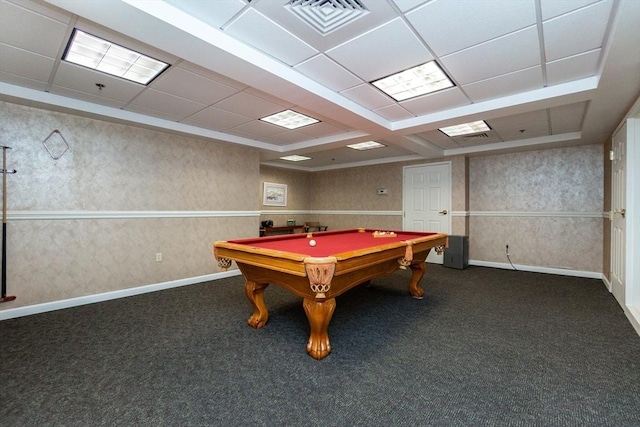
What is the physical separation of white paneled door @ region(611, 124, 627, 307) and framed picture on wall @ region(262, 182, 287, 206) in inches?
247

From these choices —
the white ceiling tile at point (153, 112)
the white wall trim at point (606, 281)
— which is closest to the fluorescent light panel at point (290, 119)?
the white ceiling tile at point (153, 112)

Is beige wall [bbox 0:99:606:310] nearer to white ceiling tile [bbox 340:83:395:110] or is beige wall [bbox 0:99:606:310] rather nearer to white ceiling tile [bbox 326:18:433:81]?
white ceiling tile [bbox 340:83:395:110]

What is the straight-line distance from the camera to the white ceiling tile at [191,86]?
8.68 feet

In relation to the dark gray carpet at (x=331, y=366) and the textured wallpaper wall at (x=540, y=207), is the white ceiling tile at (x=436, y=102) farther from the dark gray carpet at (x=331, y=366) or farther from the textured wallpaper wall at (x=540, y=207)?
the textured wallpaper wall at (x=540, y=207)

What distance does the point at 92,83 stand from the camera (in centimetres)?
280

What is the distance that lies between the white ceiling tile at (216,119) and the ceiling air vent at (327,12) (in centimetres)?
199

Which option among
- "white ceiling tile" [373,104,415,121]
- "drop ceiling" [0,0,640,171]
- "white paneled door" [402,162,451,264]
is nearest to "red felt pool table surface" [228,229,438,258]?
"drop ceiling" [0,0,640,171]

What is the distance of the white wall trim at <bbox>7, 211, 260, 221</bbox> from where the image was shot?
3152mm

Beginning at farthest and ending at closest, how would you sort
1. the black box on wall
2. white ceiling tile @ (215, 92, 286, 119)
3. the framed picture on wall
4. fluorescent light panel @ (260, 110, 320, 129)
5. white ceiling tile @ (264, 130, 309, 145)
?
the framed picture on wall
the black box on wall
white ceiling tile @ (264, 130, 309, 145)
fluorescent light panel @ (260, 110, 320, 129)
white ceiling tile @ (215, 92, 286, 119)

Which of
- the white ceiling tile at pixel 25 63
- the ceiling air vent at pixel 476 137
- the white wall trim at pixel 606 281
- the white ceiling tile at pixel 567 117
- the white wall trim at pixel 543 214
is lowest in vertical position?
the white wall trim at pixel 606 281

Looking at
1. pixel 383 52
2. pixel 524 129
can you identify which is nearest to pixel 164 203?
pixel 383 52

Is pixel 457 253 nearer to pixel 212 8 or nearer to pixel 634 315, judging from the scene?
pixel 634 315

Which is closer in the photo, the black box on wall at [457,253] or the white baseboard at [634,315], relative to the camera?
the white baseboard at [634,315]

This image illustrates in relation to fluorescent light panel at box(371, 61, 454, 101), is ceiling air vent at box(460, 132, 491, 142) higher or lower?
lower
